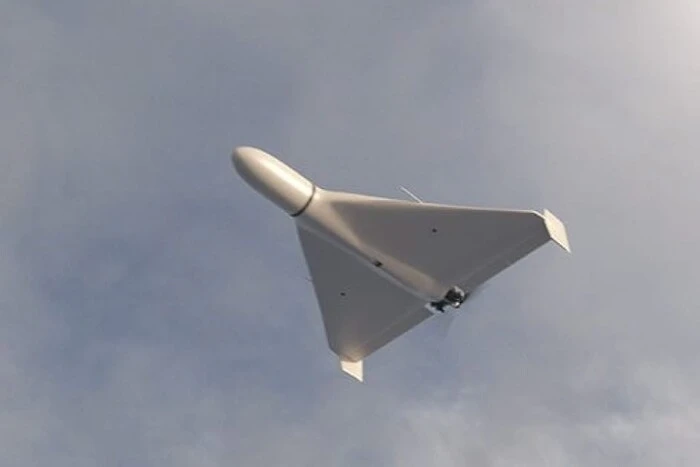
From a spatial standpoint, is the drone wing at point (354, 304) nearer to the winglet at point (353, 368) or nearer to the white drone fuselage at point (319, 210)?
the winglet at point (353, 368)

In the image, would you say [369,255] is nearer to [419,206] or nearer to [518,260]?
[419,206]

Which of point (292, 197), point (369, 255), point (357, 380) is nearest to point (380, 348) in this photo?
point (357, 380)

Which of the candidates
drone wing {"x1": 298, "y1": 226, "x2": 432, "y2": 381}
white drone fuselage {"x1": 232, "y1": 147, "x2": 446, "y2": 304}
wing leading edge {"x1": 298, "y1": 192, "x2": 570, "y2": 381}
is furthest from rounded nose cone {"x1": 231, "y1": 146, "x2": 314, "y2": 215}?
drone wing {"x1": 298, "y1": 226, "x2": 432, "y2": 381}

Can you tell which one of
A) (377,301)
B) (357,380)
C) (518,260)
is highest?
(518,260)

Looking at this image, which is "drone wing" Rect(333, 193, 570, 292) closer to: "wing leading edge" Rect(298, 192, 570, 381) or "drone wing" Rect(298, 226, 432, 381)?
"wing leading edge" Rect(298, 192, 570, 381)

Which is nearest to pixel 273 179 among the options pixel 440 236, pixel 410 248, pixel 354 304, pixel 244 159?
pixel 244 159

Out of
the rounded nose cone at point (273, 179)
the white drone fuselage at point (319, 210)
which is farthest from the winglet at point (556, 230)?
the rounded nose cone at point (273, 179)
